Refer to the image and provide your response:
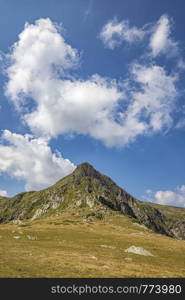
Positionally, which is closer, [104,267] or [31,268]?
[31,268]

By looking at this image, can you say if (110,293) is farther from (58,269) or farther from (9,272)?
(9,272)

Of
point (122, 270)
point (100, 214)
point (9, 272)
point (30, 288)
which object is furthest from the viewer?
point (100, 214)

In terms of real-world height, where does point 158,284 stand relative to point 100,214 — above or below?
Result: below

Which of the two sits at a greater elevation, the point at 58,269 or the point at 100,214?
the point at 100,214

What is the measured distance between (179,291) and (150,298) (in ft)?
11.4

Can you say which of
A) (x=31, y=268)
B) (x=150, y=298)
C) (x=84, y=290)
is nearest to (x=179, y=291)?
(x=150, y=298)

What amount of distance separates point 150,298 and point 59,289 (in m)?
7.61

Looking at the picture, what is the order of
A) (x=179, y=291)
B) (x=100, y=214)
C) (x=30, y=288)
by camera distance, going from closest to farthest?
1. (x=30, y=288)
2. (x=179, y=291)
3. (x=100, y=214)

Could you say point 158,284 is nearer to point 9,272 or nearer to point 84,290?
point 84,290

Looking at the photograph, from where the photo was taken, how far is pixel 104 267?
30.0m

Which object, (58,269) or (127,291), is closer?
(127,291)

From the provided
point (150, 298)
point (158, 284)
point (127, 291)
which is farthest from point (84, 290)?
point (158, 284)

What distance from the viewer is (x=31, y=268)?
26.8 meters

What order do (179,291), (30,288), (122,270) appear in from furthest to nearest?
(122,270), (179,291), (30,288)
